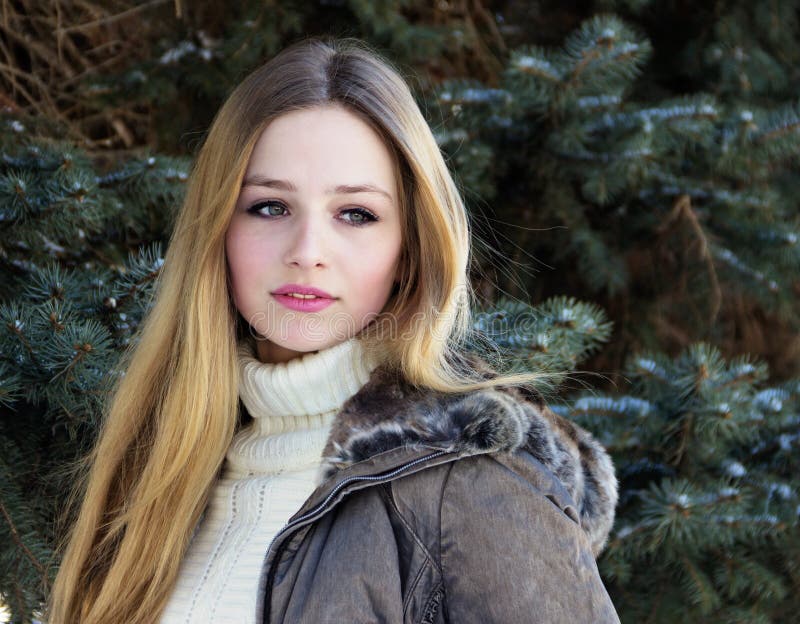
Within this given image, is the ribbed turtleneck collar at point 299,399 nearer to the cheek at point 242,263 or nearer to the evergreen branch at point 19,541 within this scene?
the cheek at point 242,263

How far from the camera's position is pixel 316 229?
1387 mm

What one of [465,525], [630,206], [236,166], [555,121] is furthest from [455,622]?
[630,206]

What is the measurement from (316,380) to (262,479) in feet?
0.65

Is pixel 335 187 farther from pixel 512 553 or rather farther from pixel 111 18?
pixel 111 18

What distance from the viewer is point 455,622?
1.14 m

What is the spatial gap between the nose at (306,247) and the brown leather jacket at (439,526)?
236mm

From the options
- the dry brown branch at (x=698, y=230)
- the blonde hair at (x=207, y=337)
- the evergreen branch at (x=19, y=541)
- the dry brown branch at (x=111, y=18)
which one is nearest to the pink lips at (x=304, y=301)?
the blonde hair at (x=207, y=337)

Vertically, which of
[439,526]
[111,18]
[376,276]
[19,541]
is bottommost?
[19,541]

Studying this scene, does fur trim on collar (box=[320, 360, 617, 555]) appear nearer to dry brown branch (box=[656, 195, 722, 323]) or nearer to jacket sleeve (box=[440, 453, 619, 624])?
jacket sleeve (box=[440, 453, 619, 624])

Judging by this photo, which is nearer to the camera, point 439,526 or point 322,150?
point 439,526

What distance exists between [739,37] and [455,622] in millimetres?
1799

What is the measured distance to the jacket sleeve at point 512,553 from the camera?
43.5 inches

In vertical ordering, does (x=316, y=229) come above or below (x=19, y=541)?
above

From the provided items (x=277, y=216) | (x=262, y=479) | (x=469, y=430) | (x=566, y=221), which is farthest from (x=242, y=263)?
(x=566, y=221)
